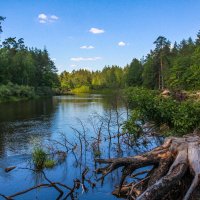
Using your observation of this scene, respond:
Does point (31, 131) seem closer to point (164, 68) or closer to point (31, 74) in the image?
point (164, 68)

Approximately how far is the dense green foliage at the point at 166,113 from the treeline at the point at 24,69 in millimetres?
53750

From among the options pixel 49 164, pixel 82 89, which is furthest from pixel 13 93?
pixel 82 89

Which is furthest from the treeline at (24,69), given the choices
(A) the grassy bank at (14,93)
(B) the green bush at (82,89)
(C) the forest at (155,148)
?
(C) the forest at (155,148)

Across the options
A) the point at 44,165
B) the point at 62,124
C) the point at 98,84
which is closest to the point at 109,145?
the point at 44,165

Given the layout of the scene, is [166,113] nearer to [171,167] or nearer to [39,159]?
[39,159]

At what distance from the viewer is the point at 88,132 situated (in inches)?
1112

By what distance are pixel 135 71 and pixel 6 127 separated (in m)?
76.6

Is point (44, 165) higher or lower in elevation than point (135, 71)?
lower

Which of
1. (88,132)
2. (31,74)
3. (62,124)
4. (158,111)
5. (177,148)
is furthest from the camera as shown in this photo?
(31,74)

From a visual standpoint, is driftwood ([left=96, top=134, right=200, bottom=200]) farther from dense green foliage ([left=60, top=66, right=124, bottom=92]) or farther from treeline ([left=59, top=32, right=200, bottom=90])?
dense green foliage ([left=60, top=66, right=124, bottom=92])

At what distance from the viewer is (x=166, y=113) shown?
21.7 metres

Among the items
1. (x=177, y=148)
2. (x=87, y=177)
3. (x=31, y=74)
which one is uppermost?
(x=31, y=74)

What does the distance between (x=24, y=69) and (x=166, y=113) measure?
7917 cm

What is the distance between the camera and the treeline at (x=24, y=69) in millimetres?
84688
